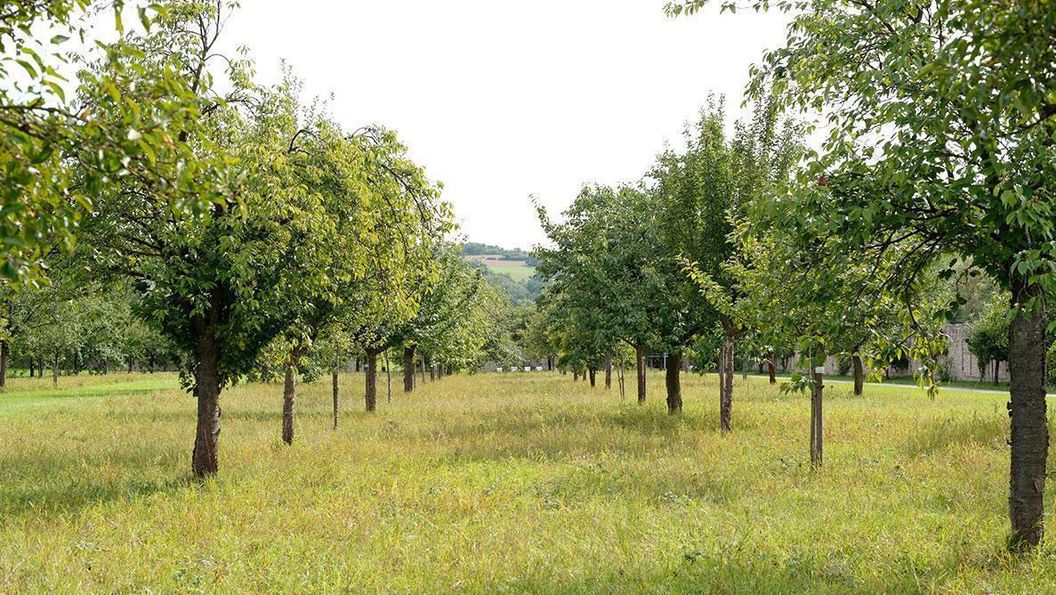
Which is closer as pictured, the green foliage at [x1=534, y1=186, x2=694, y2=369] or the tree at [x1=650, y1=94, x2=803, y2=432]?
the tree at [x1=650, y1=94, x2=803, y2=432]

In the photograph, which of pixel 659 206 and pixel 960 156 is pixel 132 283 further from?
Result: pixel 659 206

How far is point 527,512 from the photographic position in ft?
32.4

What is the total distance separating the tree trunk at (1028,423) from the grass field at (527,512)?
0.44 m

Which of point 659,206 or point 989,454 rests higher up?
point 659,206

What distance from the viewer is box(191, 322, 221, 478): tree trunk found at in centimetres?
1236

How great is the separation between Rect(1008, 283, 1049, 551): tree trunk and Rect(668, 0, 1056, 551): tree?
0.04 feet

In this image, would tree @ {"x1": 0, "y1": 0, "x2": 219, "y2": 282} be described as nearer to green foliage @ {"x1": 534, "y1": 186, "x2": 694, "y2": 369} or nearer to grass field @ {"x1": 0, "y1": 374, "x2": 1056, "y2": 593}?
grass field @ {"x1": 0, "y1": 374, "x2": 1056, "y2": 593}

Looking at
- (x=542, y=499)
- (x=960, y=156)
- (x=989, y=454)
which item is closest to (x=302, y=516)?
(x=542, y=499)

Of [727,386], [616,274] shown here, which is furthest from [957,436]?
[616,274]

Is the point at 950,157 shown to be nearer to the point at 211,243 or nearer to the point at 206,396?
the point at 211,243

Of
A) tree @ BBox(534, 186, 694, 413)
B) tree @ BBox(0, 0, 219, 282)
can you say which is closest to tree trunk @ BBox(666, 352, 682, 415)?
tree @ BBox(534, 186, 694, 413)

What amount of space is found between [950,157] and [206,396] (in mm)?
12346

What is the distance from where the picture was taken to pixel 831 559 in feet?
24.7

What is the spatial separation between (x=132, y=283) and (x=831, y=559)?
39.0ft
